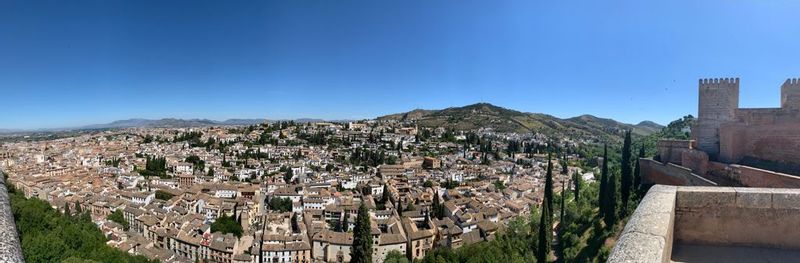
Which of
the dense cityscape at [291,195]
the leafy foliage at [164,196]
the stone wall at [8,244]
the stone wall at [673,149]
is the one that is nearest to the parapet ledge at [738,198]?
the stone wall at [8,244]

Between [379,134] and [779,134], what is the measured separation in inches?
2829

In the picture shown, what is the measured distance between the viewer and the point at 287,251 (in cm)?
2444

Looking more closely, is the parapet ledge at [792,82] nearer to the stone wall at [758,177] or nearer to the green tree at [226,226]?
the stone wall at [758,177]

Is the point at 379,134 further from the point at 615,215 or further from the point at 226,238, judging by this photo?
the point at 615,215

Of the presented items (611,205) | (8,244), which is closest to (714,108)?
(611,205)

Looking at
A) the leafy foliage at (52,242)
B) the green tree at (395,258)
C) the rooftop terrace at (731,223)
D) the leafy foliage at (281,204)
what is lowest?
the green tree at (395,258)

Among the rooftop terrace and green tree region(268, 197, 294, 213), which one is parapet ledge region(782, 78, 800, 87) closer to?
the rooftop terrace

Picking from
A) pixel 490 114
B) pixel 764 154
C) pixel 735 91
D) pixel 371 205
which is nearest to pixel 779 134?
pixel 764 154

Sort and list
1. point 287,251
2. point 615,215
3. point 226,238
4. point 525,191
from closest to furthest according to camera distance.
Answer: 1. point 615,215
2. point 287,251
3. point 226,238
4. point 525,191

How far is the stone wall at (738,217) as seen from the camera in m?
2.58

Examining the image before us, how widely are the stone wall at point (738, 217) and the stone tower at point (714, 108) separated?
11312 mm

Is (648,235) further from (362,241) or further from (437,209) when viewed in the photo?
(437,209)

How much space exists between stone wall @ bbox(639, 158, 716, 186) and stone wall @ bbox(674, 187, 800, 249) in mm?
8895

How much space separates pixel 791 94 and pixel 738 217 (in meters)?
10.5
